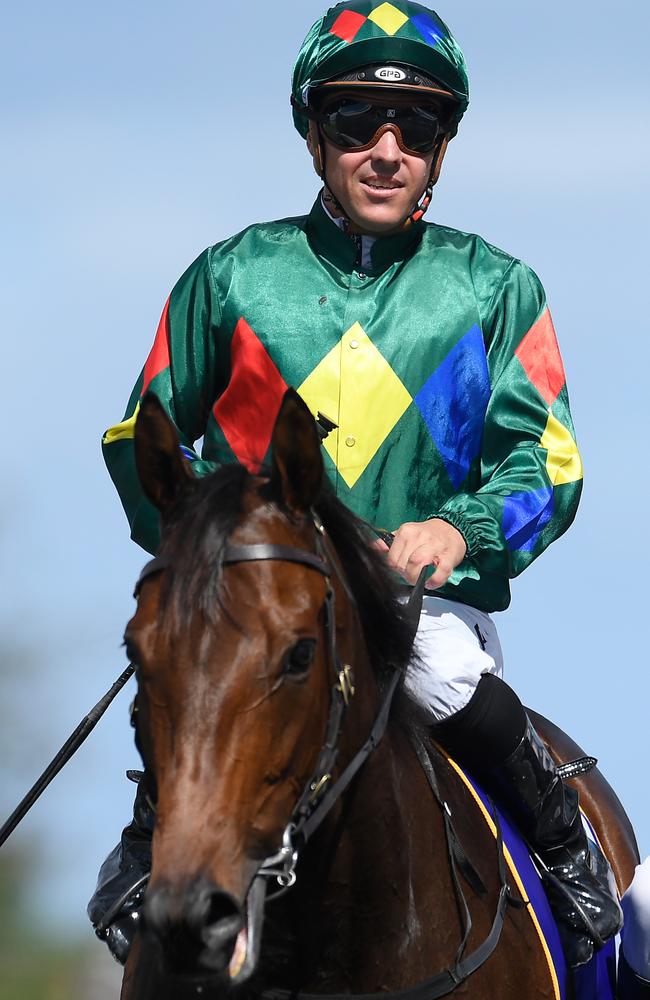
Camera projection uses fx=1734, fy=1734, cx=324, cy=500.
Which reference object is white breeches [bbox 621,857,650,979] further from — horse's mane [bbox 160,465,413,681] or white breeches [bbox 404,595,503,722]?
horse's mane [bbox 160,465,413,681]

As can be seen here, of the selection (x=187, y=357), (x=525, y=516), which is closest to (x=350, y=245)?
(x=187, y=357)

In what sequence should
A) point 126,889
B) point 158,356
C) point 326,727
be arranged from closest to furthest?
point 326,727 < point 126,889 < point 158,356

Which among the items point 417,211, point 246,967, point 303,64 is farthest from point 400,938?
point 303,64

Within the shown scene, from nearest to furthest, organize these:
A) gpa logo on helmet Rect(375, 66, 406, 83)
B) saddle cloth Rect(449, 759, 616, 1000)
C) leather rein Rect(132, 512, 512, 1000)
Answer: leather rein Rect(132, 512, 512, 1000) → saddle cloth Rect(449, 759, 616, 1000) → gpa logo on helmet Rect(375, 66, 406, 83)

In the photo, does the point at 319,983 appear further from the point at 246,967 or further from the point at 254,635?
the point at 254,635

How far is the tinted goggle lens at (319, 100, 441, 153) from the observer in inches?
247

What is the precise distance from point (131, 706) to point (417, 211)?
2.69 meters

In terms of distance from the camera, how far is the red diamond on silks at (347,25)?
6.32 meters

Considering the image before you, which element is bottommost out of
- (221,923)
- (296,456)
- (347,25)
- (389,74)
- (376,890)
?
(376,890)

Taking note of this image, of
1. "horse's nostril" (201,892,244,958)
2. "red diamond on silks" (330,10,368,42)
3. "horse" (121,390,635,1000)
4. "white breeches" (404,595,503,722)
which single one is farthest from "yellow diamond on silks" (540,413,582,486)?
"horse's nostril" (201,892,244,958)

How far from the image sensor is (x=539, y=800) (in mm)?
5719

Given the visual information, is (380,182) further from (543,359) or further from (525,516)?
(525,516)

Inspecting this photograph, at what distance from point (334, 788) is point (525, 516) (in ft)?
5.61

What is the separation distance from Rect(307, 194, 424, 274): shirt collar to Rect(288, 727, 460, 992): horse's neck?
6.83 ft
